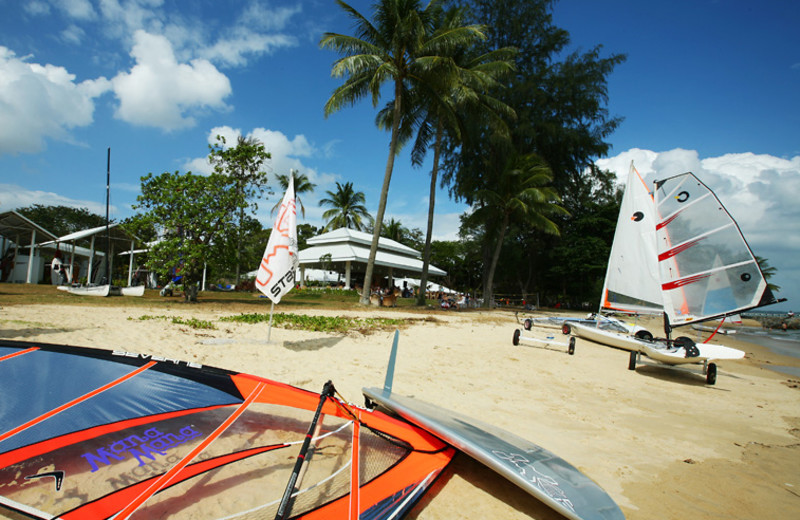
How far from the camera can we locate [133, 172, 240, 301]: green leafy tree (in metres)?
14.0

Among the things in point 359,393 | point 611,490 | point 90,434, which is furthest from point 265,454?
point 611,490

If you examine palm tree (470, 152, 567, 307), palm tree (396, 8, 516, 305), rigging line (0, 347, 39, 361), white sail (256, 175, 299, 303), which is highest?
palm tree (396, 8, 516, 305)

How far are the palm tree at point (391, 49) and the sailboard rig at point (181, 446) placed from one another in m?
14.8

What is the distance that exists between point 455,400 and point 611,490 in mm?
2121

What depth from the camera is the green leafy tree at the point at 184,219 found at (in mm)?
14008

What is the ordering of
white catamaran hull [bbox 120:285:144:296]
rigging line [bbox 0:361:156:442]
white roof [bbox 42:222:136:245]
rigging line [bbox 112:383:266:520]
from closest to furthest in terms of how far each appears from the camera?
1. rigging line [bbox 112:383:266:520]
2. rigging line [bbox 0:361:156:442]
3. white catamaran hull [bbox 120:285:144:296]
4. white roof [bbox 42:222:136:245]

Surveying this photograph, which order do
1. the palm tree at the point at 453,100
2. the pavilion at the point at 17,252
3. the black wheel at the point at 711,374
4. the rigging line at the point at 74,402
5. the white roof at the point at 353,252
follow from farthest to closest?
the white roof at the point at 353,252, the pavilion at the point at 17,252, the palm tree at the point at 453,100, the black wheel at the point at 711,374, the rigging line at the point at 74,402

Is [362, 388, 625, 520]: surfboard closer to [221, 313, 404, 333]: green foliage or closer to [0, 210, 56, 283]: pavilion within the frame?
[221, 313, 404, 333]: green foliage

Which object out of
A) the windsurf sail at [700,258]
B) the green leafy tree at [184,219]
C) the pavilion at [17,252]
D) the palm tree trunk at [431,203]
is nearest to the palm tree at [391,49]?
the palm tree trunk at [431,203]

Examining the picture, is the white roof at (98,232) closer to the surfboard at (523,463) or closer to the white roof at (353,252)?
the white roof at (353,252)

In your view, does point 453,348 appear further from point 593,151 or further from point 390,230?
point 390,230

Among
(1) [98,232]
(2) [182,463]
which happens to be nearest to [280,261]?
(2) [182,463]

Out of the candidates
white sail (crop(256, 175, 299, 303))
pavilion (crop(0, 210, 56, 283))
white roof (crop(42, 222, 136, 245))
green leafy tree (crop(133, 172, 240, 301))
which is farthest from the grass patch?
pavilion (crop(0, 210, 56, 283))

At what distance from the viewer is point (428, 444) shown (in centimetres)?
285
